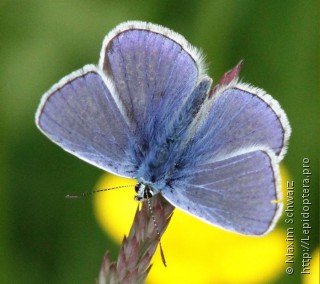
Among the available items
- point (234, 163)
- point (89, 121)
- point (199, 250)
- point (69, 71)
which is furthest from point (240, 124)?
point (69, 71)

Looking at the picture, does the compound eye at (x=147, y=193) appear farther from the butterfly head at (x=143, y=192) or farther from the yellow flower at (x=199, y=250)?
the yellow flower at (x=199, y=250)

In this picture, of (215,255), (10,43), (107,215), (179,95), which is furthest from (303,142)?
(10,43)

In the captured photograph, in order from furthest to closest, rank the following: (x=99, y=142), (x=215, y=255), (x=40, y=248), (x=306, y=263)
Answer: (x=40, y=248), (x=215, y=255), (x=306, y=263), (x=99, y=142)

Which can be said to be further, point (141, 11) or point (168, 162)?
point (141, 11)

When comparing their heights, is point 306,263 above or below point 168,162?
below

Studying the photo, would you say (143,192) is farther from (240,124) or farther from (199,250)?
(199,250)

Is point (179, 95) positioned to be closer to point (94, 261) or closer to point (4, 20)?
point (94, 261)

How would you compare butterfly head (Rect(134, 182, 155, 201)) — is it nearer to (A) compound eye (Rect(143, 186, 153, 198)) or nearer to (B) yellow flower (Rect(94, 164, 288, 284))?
(A) compound eye (Rect(143, 186, 153, 198))

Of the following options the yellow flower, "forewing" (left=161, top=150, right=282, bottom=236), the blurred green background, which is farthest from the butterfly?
the blurred green background
